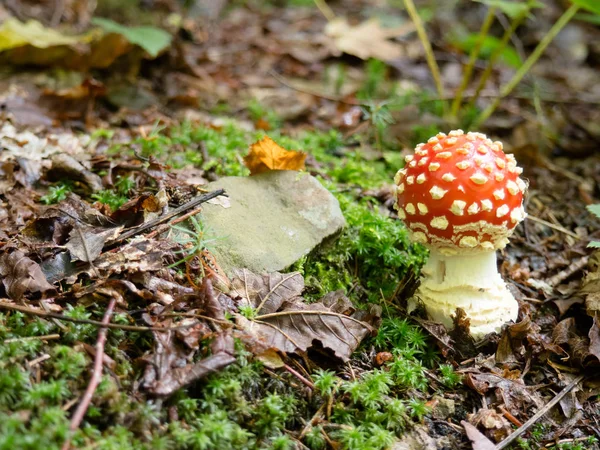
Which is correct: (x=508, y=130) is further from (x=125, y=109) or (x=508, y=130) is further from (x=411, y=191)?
(x=125, y=109)

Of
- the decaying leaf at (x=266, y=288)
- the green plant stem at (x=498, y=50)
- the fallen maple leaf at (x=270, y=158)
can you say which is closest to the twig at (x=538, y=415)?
the decaying leaf at (x=266, y=288)

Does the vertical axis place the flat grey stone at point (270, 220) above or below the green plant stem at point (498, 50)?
below

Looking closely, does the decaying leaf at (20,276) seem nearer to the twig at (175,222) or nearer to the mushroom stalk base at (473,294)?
the twig at (175,222)

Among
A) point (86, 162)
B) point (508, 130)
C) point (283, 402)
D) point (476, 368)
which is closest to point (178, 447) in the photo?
point (283, 402)

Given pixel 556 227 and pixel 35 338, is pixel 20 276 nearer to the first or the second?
pixel 35 338

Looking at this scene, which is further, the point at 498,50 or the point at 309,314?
the point at 498,50

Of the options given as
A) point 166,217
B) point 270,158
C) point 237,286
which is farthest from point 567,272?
point 166,217

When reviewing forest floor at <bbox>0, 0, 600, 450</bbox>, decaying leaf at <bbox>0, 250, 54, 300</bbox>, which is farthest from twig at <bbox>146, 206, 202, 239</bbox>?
decaying leaf at <bbox>0, 250, 54, 300</bbox>

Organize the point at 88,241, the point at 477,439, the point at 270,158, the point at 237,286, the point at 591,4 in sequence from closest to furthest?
1. the point at 477,439
2. the point at 88,241
3. the point at 237,286
4. the point at 270,158
5. the point at 591,4
